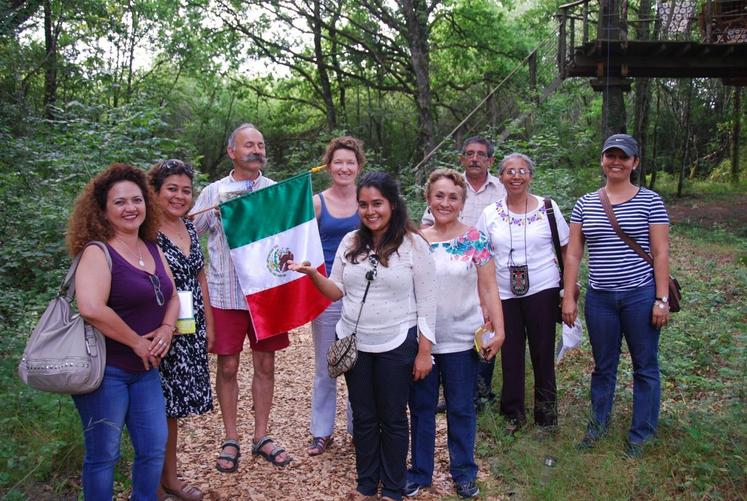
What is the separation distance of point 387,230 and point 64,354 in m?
1.73

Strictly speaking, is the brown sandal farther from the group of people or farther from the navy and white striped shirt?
the navy and white striped shirt

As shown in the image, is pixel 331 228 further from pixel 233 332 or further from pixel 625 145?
pixel 625 145

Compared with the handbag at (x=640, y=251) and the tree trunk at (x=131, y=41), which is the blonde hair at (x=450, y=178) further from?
the tree trunk at (x=131, y=41)

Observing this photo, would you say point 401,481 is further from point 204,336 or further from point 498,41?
point 498,41

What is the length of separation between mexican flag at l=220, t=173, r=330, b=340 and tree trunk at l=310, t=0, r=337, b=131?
16375 millimetres

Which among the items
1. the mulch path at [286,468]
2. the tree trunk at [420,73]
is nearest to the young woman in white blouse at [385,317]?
the mulch path at [286,468]

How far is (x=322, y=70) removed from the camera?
21406 millimetres

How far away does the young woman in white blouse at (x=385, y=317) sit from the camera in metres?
3.48

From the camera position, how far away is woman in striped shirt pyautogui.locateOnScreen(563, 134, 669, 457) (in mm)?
3926

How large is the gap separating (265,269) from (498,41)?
17844mm

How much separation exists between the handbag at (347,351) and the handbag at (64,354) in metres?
1.18

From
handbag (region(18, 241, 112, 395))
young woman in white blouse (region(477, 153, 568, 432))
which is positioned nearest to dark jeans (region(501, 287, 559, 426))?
young woman in white blouse (region(477, 153, 568, 432))

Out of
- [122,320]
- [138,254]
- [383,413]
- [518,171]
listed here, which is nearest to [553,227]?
[518,171]

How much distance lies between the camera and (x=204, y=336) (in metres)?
3.80
